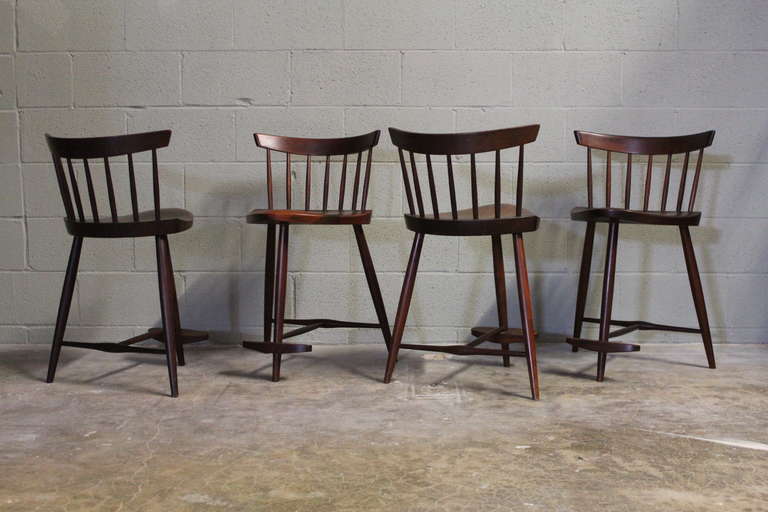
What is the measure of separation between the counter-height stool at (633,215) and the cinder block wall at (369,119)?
180 millimetres

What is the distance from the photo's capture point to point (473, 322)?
352 centimetres

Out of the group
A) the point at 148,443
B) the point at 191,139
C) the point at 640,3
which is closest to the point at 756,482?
the point at 148,443

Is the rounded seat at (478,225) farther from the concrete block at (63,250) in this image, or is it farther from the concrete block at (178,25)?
the concrete block at (63,250)

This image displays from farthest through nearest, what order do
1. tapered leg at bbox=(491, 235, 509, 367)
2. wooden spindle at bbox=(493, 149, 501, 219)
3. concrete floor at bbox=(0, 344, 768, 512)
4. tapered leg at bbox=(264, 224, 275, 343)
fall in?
tapered leg at bbox=(264, 224, 275, 343), tapered leg at bbox=(491, 235, 509, 367), wooden spindle at bbox=(493, 149, 501, 219), concrete floor at bbox=(0, 344, 768, 512)

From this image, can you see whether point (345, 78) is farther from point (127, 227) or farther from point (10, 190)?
point (10, 190)

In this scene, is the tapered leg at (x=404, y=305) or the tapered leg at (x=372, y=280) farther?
the tapered leg at (x=372, y=280)

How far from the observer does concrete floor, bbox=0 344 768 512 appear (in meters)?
1.78

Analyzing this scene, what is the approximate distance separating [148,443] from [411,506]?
833 mm

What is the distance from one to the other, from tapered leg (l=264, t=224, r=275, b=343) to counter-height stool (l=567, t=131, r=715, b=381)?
1169mm

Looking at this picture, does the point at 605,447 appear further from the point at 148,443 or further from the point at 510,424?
the point at 148,443

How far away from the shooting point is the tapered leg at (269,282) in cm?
312

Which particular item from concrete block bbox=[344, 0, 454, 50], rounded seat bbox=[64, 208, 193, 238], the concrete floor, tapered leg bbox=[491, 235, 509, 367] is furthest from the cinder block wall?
rounded seat bbox=[64, 208, 193, 238]

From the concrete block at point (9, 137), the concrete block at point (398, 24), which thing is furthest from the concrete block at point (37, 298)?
the concrete block at point (398, 24)

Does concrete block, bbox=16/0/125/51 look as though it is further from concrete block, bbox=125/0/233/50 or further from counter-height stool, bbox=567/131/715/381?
counter-height stool, bbox=567/131/715/381
